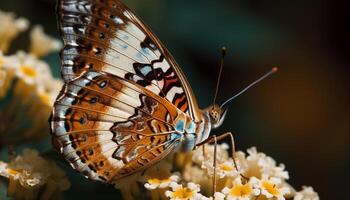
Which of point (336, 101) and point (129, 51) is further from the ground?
point (129, 51)

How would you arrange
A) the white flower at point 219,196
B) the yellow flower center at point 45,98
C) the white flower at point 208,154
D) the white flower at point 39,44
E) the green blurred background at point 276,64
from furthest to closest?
the green blurred background at point 276,64 < the white flower at point 39,44 < the yellow flower center at point 45,98 < the white flower at point 208,154 < the white flower at point 219,196

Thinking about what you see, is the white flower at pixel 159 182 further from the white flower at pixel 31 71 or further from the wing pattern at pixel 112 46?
the white flower at pixel 31 71

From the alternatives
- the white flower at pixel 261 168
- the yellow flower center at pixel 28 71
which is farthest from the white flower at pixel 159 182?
the yellow flower center at pixel 28 71

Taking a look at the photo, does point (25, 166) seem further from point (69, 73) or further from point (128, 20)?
point (128, 20)

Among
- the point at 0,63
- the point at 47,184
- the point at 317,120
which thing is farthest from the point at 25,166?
the point at 317,120

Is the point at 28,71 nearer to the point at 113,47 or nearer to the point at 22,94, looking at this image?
the point at 22,94

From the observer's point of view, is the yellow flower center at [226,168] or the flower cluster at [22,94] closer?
the yellow flower center at [226,168]

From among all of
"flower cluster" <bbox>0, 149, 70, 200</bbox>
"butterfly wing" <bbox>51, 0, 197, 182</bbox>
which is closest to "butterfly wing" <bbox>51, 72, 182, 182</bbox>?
"butterfly wing" <bbox>51, 0, 197, 182</bbox>

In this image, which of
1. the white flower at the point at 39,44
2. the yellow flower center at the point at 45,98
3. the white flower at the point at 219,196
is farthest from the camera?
the white flower at the point at 39,44

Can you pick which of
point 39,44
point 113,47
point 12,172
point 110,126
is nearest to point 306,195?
point 110,126
